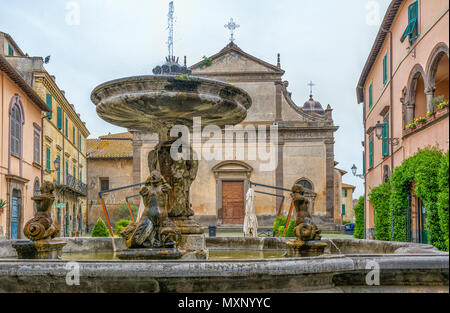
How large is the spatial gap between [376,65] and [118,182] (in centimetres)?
2262

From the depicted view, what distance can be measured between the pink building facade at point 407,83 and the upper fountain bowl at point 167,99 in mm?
4326

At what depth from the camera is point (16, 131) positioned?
21.8m

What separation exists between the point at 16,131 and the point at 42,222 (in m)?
17.0

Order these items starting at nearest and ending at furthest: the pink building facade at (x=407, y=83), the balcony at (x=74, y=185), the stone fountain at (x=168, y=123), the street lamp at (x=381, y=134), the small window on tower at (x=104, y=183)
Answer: the stone fountain at (x=168, y=123), the pink building facade at (x=407, y=83), the street lamp at (x=381, y=134), the balcony at (x=74, y=185), the small window on tower at (x=104, y=183)

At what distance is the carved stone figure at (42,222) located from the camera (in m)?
6.24

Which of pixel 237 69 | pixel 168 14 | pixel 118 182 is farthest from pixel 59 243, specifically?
pixel 118 182

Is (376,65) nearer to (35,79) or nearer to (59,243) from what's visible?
(35,79)

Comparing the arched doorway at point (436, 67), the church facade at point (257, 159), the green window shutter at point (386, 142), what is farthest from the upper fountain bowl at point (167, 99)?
the church facade at point (257, 159)

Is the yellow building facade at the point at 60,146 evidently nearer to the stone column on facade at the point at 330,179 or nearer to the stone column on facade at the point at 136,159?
the stone column on facade at the point at 136,159

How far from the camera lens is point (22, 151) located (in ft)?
74.2

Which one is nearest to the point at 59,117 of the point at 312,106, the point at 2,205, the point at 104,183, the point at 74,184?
the point at 74,184

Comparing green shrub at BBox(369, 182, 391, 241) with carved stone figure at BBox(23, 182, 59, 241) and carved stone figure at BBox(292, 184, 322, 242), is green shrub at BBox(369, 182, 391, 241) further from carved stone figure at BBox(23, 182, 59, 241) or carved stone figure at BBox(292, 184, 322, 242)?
carved stone figure at BBox(23, 182, 59, 241)

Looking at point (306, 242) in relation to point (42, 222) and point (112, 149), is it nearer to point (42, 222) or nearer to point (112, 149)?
point (42, 222)

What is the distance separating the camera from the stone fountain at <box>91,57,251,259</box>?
569 centimetres
